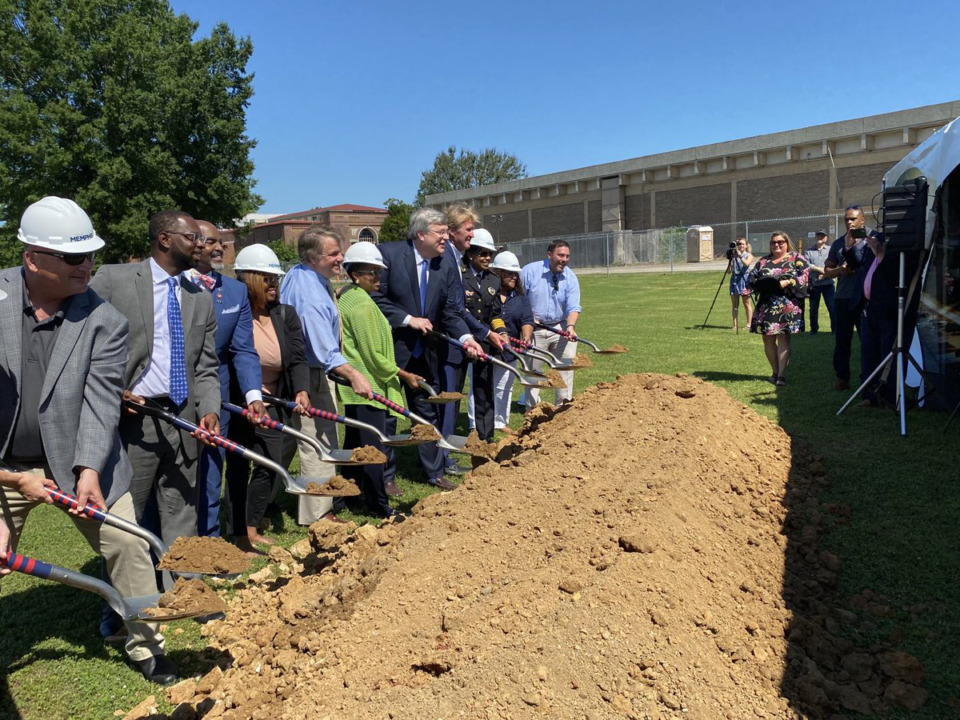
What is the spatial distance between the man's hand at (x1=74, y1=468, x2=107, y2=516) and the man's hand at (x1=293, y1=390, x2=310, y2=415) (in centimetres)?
184

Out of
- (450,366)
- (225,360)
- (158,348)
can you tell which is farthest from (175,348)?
(450,366)

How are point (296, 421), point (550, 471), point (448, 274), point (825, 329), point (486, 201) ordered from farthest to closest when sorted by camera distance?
Result: point (486, 201) < point (825, 329) < point (448, 274) < point (296, 421) < point (550, 471)

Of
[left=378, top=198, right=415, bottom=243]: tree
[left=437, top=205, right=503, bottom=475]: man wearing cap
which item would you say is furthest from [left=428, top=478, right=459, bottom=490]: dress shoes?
[left=378, top=198, right=415, bottom=243]: tree

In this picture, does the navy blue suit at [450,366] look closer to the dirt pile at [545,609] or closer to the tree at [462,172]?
the dirt pile at [545,609]

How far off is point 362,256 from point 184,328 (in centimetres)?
173

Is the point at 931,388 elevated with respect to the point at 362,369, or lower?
lower

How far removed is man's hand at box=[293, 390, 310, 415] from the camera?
4754 mm

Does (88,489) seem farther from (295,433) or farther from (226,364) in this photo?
(226,364)

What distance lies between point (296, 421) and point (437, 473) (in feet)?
4.47

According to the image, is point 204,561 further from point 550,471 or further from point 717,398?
point 717,398

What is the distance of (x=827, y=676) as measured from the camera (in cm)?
296

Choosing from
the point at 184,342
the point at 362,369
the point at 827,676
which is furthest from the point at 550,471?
the point at 184,342

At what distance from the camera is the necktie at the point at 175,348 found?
3521 mm

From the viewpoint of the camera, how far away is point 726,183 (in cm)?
3856
